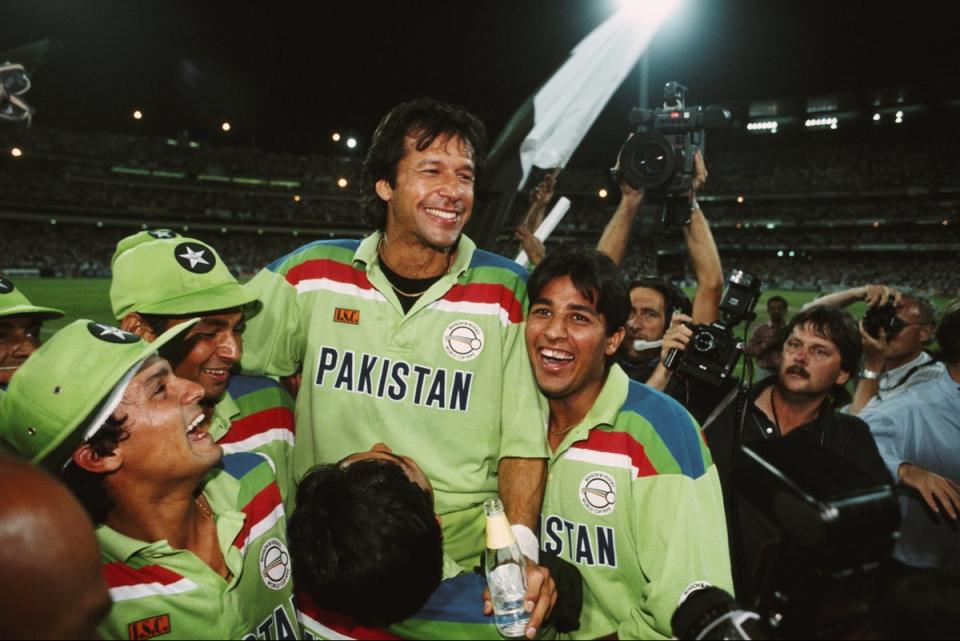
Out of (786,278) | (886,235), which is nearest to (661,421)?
(786,278)

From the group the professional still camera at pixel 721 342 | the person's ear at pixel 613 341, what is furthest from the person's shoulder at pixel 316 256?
the professional still camera at pixel 721 342

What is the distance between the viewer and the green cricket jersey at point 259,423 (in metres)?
2.34

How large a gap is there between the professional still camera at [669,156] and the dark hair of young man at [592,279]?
46.3 inches

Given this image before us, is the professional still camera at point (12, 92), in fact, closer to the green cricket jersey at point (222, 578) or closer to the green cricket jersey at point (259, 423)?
the green cricket jersey at point (259, 423)

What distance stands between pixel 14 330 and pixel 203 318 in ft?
6.97

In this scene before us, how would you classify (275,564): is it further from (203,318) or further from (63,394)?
(203,318)

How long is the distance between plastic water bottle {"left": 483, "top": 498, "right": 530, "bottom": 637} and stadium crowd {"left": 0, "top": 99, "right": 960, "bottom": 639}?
Result: 13 millimetres

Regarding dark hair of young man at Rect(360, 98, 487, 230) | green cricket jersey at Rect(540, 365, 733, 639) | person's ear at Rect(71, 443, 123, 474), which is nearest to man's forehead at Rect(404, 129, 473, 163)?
dark hair of young man at Rect(360, 98, 487, 230)

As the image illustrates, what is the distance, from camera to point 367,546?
1.60 metres

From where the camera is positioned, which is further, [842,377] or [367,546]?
[842,377]

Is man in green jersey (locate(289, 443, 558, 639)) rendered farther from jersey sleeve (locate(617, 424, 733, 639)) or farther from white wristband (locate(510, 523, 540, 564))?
jersey sleeve (locate(617, 424, 733, 639))

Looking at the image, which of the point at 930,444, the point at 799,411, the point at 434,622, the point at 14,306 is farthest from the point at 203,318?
the point at 930,444

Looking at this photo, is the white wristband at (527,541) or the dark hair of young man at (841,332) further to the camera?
the dark hair of young man at (841,332)

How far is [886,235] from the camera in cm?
4975
